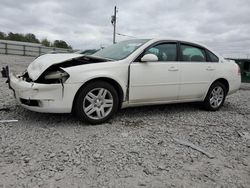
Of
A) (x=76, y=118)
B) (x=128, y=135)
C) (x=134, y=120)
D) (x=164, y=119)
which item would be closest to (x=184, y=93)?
(x=164, y=119)

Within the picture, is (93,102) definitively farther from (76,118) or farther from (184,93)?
(184,93)

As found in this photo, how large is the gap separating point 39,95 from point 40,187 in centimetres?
158

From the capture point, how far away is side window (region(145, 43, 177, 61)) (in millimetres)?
4469

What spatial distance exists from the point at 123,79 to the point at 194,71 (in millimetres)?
1605

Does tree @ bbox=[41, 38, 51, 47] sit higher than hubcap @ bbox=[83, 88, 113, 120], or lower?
higher

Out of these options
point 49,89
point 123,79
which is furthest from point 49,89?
point 123,79

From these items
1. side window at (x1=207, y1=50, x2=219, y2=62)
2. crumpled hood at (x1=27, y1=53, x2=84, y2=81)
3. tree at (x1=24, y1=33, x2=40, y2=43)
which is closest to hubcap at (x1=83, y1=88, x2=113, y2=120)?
crumpled hood at (x1=27, y1=53, x2=84, y2=81)

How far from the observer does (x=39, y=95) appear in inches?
137

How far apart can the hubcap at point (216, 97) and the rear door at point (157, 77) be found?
1.02m

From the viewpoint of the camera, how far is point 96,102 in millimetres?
3822

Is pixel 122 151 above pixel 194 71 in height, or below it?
below

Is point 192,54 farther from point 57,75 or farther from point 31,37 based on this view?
point 31,37

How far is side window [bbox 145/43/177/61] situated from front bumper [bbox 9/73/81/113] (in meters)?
1.59

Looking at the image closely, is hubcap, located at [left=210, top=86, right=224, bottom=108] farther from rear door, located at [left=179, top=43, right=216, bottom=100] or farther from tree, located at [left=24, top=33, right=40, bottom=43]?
tree, located at [left=24, top=33, right=40, bottom=43]
